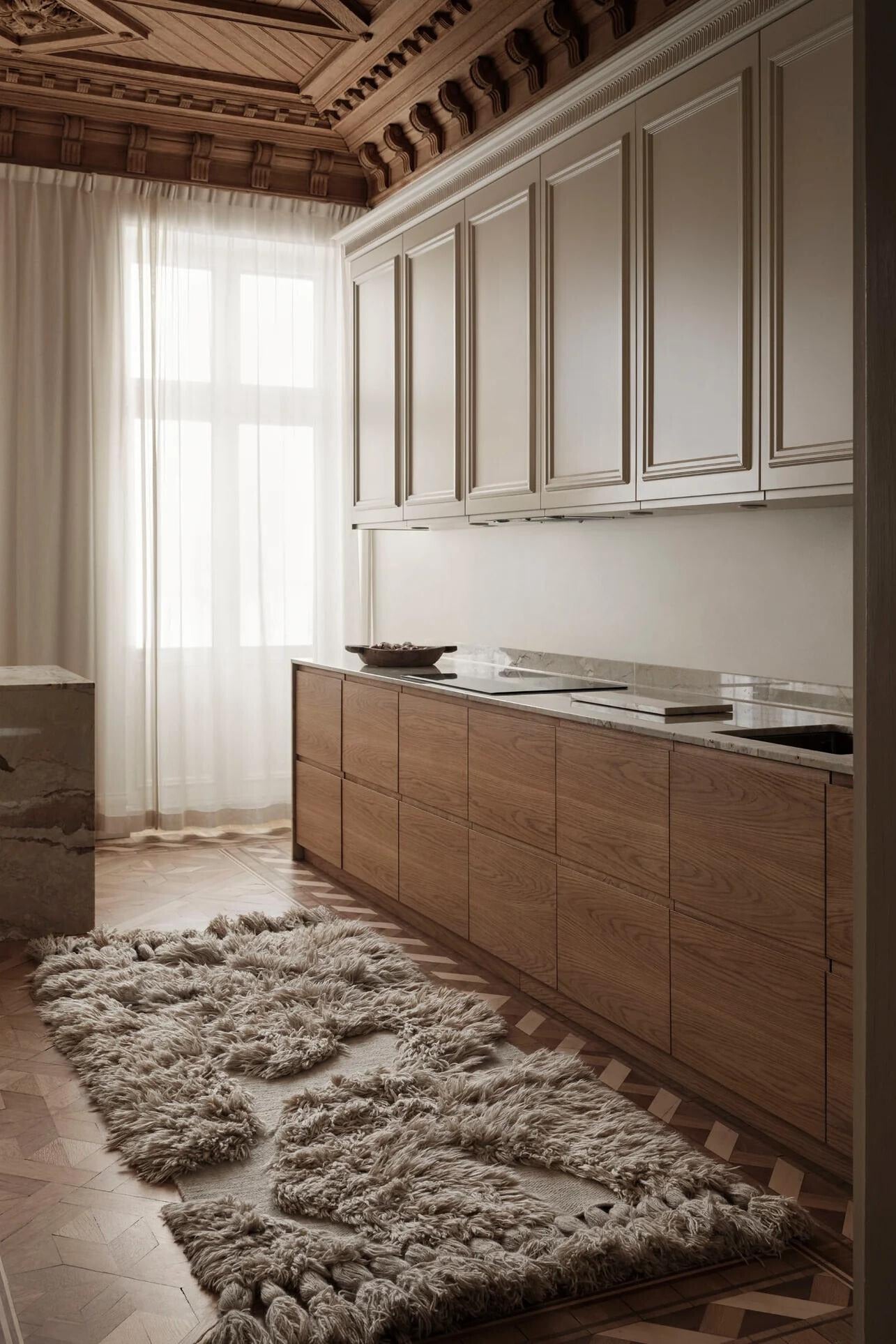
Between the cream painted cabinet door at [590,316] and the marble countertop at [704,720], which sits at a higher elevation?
the cream painted cabinet door at [590,316]

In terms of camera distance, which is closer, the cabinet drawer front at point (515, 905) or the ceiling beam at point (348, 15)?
the cabinet drawer front at point (515, 905)

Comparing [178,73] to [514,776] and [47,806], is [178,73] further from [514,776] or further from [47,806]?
[514,776]

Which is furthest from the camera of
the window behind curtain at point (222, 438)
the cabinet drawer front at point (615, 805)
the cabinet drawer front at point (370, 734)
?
the window behind curtain at point (222, 438)

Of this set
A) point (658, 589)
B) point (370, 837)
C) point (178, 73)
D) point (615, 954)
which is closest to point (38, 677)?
point (370, 837)

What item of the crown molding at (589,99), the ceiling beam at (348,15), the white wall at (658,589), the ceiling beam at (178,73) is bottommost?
the white wall at (658,589)

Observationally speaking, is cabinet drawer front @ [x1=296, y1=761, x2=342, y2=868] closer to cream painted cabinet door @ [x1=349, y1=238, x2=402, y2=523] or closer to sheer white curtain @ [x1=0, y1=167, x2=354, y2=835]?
sheer white curtain @ [x1=0, y1=167, x2=354, y2=835]

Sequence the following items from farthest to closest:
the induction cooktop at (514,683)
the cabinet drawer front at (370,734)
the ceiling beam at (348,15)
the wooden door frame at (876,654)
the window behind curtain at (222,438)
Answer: the window behind curtain at (222,438), the ceiling beam at (348,15), the cabinet drawer front at (370,734), the induction cooktop at (514,683), the wooden door frame at (876,654)

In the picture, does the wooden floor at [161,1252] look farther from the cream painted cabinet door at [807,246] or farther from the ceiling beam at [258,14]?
the ceiling beam at [258,14]

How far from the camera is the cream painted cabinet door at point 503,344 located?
3596 millimetres

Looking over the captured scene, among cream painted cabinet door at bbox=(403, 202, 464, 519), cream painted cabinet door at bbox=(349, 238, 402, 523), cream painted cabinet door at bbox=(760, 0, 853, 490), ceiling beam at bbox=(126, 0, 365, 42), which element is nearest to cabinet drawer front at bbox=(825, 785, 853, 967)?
cream painted cabinet door at bbox=(760, 0, 853, 490)

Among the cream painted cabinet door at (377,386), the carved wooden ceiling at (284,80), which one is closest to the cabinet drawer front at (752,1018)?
the cream painted cabinet door at (377,386)

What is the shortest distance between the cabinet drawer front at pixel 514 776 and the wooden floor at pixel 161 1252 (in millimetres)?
474

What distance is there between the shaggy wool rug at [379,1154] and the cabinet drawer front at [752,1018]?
6.9 inches

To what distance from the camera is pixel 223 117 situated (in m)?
5.14
